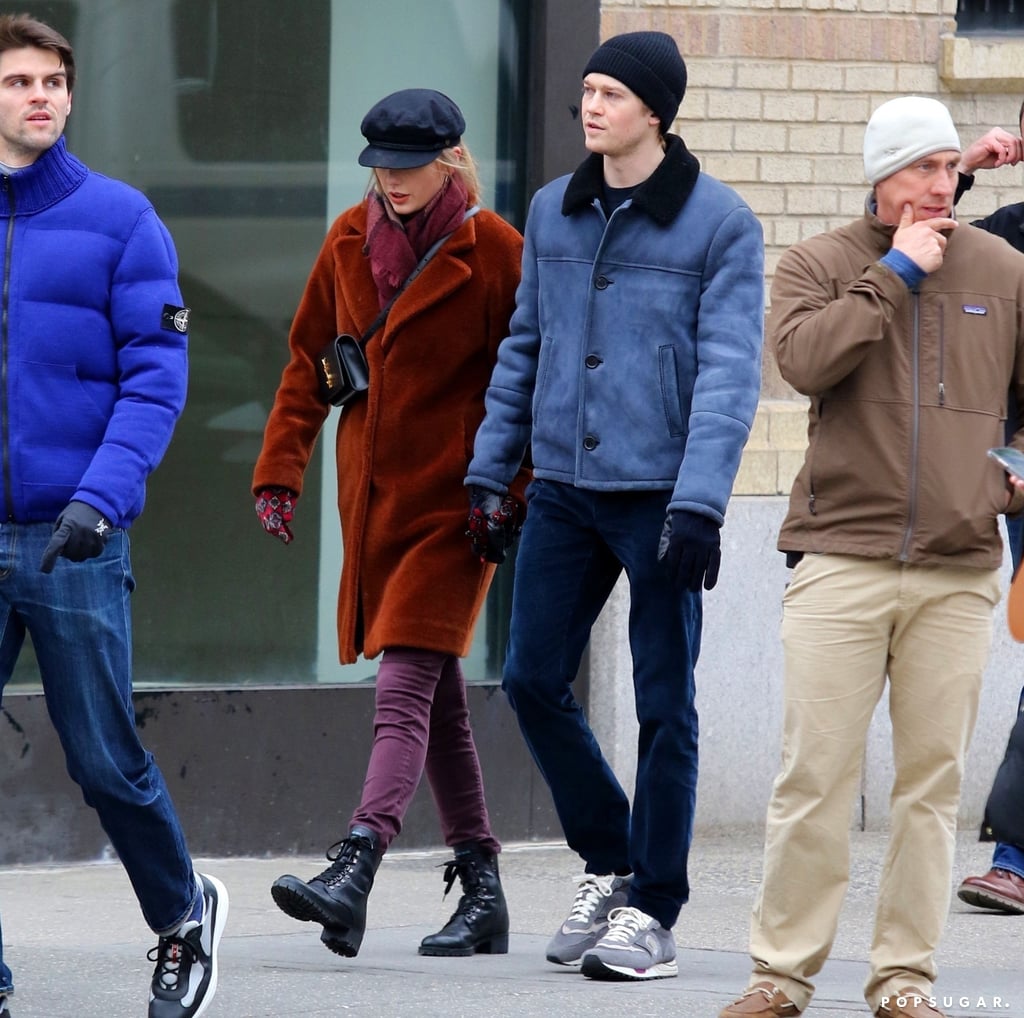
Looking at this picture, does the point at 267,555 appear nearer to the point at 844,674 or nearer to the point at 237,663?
the point at 237,663

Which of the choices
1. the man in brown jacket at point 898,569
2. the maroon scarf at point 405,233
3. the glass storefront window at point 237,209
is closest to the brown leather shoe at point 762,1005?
the man in brown jacket at point 898,569

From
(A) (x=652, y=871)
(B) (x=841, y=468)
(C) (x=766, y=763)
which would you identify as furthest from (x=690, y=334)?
(C) (x=766, y=763)

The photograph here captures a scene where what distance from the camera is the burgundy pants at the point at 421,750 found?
5.35 m

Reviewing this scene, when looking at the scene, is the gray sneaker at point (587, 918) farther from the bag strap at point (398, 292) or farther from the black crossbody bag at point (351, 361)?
the bag strap at point (398, 292)

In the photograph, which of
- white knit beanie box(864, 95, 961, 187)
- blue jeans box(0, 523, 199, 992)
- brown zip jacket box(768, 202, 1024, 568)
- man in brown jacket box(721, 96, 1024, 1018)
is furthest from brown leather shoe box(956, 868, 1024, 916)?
blue jeans box(0, 523, 199, 992)

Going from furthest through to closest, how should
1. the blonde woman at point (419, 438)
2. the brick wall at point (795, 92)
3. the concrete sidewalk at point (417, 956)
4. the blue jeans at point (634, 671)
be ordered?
1. the brick wall at point (795, 92)
2. the blonde woman at point (419, 438)
3. the blue jeans at point (634, 671)
4. the concrete sidewalk at point (417, 956)

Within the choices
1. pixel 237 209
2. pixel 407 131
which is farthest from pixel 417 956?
pixel 237 209

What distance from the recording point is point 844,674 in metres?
4.59

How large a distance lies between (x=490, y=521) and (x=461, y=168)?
34.8 inches

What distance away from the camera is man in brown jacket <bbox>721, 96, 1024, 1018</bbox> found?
456 centimetres

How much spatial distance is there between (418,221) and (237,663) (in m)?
2.21

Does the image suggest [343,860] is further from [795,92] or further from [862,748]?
[795,92]

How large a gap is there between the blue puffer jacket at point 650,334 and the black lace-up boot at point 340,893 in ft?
2.91

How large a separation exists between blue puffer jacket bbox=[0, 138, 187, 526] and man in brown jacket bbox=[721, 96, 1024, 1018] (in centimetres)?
124
